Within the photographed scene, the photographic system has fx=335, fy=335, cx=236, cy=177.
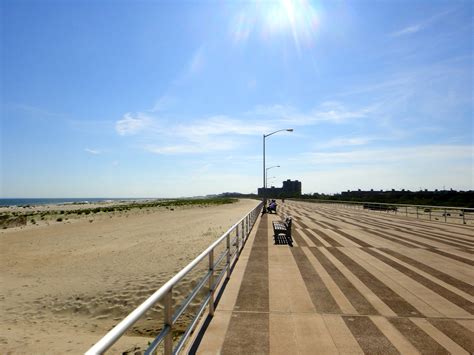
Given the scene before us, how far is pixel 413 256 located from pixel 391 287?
471 centimetres

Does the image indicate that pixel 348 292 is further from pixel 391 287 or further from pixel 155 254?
pixel 155 254

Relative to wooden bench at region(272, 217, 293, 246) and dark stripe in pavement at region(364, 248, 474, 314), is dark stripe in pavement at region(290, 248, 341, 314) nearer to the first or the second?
dark stripe in pavement at region(364, 248, 474, 314)

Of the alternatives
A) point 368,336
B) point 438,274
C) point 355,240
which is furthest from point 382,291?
point 355,240

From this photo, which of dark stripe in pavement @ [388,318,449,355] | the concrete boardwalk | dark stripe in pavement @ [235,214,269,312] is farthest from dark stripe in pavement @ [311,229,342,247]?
dark stripe in pavement @ [388,318,449,355]

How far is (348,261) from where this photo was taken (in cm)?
1065

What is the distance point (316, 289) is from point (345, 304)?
1106mm

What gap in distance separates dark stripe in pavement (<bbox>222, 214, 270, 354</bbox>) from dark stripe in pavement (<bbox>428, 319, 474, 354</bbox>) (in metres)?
2.78

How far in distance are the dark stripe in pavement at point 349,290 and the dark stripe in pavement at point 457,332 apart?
3.28 ft

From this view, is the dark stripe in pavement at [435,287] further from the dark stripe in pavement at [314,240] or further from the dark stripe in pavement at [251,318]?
the dark stripe in pavement at [251,318]

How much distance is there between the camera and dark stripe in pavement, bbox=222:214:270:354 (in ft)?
15.4

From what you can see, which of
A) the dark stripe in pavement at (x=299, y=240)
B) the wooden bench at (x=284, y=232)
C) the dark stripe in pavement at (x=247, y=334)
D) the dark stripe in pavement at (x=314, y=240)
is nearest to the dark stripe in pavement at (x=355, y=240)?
the dark stripe in pavement at (x=314, y=240)

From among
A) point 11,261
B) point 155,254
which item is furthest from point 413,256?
point 11,261

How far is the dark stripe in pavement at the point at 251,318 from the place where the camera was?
470 cm

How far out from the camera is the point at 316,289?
7.57 meters
